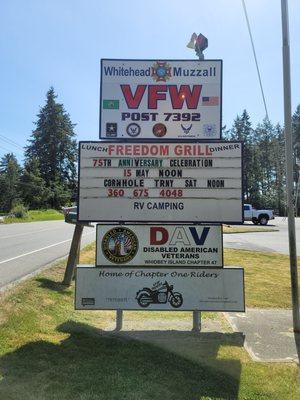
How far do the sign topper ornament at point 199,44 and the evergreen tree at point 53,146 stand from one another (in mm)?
100968

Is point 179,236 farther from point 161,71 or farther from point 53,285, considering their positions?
point 53,285

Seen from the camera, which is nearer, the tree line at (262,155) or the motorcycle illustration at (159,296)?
the motorcycle illustration at (159,296)

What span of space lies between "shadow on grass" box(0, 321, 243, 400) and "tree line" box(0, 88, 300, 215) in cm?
9557

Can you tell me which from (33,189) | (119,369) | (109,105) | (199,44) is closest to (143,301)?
(119,369)

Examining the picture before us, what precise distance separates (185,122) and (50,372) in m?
3.70

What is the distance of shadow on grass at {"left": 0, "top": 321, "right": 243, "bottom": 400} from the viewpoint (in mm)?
4527

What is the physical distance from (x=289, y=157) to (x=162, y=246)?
208 centimetres

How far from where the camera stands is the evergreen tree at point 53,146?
359 feet

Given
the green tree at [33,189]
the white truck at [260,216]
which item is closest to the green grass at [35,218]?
the green tree at [33,189]

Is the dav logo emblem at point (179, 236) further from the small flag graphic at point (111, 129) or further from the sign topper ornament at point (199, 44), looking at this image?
the sign topper ornament at point (199, 44)

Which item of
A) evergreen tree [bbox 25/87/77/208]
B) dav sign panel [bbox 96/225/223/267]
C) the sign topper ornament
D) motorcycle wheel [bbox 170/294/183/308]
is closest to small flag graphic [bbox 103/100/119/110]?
the sign topper ornament

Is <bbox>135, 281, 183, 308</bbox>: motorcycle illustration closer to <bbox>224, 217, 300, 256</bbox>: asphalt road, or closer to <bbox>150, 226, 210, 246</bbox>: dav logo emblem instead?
<bbox>150, 226, 210, 246</bbox>: dav logo emblem

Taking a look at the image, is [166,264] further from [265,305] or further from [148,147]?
[265,305]

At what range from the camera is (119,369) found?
16.8ft
